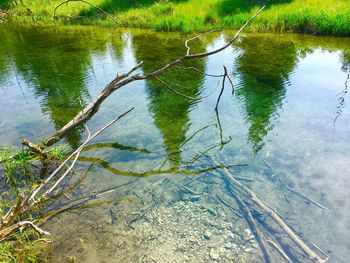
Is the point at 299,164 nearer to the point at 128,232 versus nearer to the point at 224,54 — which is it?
the point at 128,232

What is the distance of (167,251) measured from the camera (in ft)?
14.6

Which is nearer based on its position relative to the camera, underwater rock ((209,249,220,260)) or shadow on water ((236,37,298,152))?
underwater rock ((209,249,220,260))

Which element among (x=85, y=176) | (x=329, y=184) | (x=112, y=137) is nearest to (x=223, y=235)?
(x=329, y=184)

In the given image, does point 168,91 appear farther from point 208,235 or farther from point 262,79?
point 208,235

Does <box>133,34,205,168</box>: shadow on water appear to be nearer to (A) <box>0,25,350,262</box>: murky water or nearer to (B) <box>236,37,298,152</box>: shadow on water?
(A) <box>0,25,350,262</box>: murky water

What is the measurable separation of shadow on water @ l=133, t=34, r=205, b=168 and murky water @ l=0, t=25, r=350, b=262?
1.9 inches

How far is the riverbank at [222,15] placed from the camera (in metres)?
16.6

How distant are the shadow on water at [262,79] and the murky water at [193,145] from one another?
0.05m

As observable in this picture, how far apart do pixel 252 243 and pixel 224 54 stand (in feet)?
35.6

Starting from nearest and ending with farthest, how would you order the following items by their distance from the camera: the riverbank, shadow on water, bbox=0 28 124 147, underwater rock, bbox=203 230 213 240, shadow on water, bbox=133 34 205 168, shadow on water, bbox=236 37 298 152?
underwater rock, bbox=203 230 213 240 → shadow on water, bbox=133 34 205 168 → shadow on water, bbox=236 37 298 152 → shadow on water, bbox=0 28 124 147 → the riverbank

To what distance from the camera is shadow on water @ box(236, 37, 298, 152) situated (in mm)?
8070

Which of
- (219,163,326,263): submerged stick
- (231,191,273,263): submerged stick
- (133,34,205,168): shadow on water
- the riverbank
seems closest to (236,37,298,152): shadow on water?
(219,163,326,263): submerged stick

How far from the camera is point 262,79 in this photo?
36.0 feet

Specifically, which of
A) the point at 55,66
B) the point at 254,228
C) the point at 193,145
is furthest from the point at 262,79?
the point at 55,66
